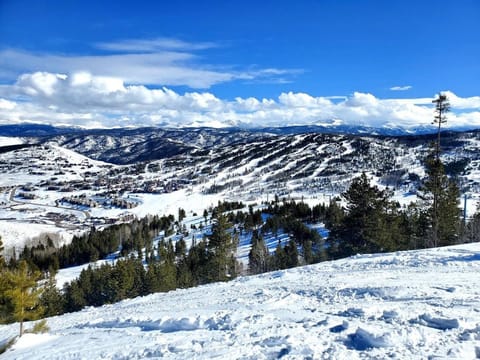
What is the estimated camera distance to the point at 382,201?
118ft

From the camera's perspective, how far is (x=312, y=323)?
12320 millimetres

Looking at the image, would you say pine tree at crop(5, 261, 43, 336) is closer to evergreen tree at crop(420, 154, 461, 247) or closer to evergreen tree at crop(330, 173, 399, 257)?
Result: evergreen tree at crop(330, 173, 399, 257)

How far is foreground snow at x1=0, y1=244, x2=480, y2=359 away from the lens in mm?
10250

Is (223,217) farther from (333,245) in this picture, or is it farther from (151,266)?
(151,266)

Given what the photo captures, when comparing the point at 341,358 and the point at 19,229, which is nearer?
the point at 341,358

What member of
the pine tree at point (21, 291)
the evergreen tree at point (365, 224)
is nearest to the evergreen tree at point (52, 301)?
the pine tree at point (21, 291)

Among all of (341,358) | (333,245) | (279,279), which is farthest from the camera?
(333,245)

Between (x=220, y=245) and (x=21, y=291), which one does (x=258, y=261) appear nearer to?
(x=220, y=245)

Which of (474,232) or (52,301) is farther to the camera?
(52,301)

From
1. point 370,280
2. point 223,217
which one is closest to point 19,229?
point 223,217

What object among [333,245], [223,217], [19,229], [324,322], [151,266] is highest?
[324,322]

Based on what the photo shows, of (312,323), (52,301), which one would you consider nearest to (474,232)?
(312,323)

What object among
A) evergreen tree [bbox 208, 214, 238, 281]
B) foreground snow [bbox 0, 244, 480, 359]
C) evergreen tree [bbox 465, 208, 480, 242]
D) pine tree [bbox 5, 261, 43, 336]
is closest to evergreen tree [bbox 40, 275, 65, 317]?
evergreen tree [bbox 208, 214, 238, 281]

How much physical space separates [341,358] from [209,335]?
4.64m
